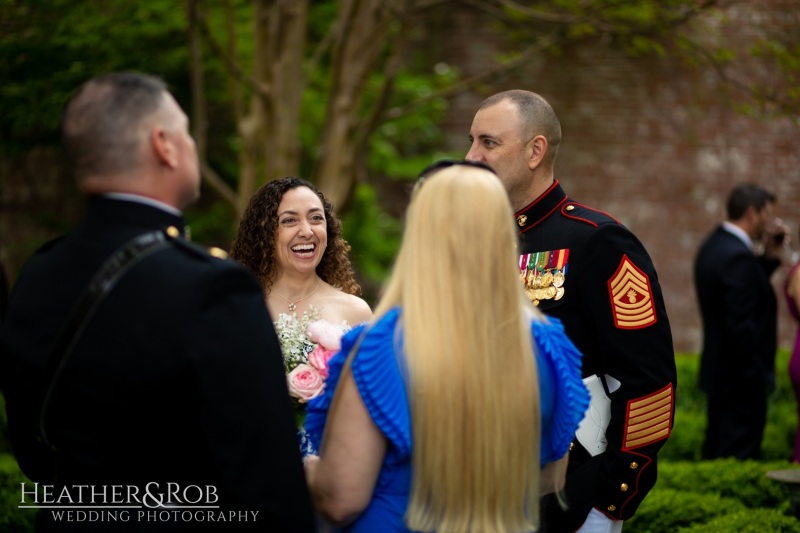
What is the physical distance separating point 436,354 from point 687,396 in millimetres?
8693

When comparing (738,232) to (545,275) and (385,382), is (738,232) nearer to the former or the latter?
(545,275)

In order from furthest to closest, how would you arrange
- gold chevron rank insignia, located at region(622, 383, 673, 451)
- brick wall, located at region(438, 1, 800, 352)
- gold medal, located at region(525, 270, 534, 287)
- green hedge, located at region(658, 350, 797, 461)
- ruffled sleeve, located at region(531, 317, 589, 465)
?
1. brick wall, located at region(438, 1, 800, 352)
2. green hedge, located at region(658, 350, 797, 461)
3. gold medal, located at region(525, 270, 534, 287)
4. gold chevron rank insignia, located at region(622, 383, 673, 451)
5. ruffled sleeve, located at region(531, 317, 589, 465)

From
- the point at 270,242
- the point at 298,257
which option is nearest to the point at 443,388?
the point at 298,257

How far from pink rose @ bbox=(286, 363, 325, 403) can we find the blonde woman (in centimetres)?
84

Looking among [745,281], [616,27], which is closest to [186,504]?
[745,281]

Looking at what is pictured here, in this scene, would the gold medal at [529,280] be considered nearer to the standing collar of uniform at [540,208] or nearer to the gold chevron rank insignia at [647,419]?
the standing collar of uniform at [540,208]

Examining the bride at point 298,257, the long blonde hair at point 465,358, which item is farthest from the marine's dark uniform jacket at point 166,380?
the bride at point 298,257

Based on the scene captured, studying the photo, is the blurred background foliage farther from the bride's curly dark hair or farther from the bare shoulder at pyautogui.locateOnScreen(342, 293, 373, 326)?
the bare shoulder at pyautogui.locateOnScreen(342, 293, 373, 326)

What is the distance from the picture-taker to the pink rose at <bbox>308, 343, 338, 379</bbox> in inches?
128

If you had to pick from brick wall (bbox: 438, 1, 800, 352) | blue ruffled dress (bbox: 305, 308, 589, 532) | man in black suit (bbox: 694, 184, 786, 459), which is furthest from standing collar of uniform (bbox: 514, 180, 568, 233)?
brick wall (bbox: 438, 1, 800, 352)

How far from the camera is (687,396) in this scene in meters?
10.4

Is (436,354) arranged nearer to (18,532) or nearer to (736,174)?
(18,532)

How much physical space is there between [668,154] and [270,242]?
8.77 m

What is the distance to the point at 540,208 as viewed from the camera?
3.52 metres
